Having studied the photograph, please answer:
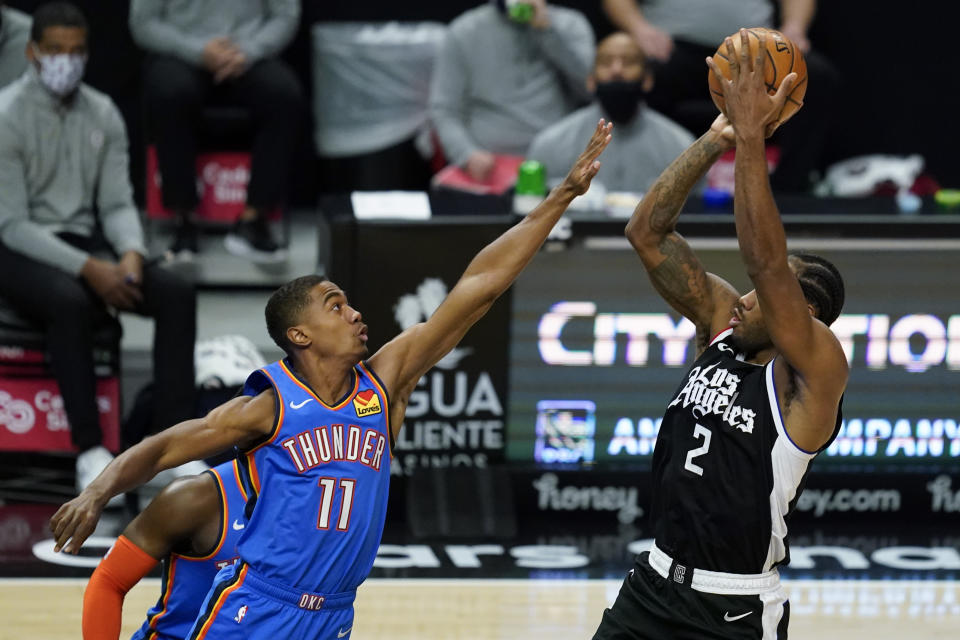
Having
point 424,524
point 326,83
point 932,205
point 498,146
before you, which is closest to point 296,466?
point 424,524

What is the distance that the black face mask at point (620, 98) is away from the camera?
753 centimetres

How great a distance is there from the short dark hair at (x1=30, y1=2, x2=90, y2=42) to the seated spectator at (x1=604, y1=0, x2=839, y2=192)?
297 cm

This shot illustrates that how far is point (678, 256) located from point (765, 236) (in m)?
0.79

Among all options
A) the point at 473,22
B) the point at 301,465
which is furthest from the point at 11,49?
the point at 301,465

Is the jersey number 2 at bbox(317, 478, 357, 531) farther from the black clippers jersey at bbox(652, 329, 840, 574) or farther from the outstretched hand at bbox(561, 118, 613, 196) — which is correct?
the outstretched hand at bbox(561, 118, 613, 196)

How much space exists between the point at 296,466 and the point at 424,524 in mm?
2808

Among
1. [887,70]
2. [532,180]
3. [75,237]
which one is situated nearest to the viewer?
[532,180]

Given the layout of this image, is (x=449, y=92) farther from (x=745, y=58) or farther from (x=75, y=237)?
(x=745, y=58)

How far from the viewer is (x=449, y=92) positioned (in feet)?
27.0

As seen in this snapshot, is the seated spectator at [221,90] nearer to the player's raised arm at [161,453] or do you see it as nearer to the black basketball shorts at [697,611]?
the player's raised arm at [161,453]

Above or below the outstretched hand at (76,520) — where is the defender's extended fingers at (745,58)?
above

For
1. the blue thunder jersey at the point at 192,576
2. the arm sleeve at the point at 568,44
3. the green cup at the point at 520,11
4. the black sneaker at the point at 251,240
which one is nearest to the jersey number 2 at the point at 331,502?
the blue thunder jersey at the point at 192,576

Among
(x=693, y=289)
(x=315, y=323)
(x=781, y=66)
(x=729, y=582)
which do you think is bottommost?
(x=729, y=582)

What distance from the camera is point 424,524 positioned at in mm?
6660
